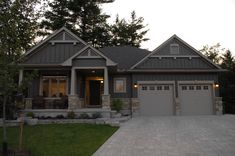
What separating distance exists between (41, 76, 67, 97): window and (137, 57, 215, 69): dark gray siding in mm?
5370

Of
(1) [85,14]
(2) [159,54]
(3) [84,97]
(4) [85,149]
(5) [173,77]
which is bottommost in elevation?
(4) [85,149]

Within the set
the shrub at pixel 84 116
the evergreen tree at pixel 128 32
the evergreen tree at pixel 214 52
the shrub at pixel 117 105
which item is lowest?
the shrub at pixel 84 116

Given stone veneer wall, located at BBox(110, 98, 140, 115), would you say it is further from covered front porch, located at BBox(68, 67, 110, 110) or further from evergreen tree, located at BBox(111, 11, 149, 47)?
evergreen tree, located at BBox(111, 11, 149, 47)

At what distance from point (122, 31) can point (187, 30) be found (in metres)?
8.77

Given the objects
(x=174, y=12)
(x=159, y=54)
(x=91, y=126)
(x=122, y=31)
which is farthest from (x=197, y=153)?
(x=122, y=31)

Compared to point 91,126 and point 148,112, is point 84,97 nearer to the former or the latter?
point 148,112

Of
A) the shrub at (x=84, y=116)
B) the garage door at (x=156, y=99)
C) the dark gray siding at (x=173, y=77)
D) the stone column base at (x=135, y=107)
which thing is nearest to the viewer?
the shrub at (x=84, y=116)

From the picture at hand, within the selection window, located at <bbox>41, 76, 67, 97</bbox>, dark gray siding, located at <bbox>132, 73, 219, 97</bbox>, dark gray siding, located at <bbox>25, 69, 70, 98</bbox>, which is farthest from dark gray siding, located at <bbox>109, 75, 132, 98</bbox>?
window, located at <bbox>41, 76, 67, 97</bbox>

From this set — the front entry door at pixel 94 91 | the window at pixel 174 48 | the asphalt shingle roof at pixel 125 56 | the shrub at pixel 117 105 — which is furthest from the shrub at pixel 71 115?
the window at pixel 174 48

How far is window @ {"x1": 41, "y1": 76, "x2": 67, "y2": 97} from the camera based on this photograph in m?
14.4

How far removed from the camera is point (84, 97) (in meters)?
15.4

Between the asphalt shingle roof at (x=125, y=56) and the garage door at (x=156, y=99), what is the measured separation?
2357 mm

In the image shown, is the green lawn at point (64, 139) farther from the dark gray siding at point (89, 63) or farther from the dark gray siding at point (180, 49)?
the dark gray siding at point (180, 49)

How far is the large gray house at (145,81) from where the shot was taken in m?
14.2
